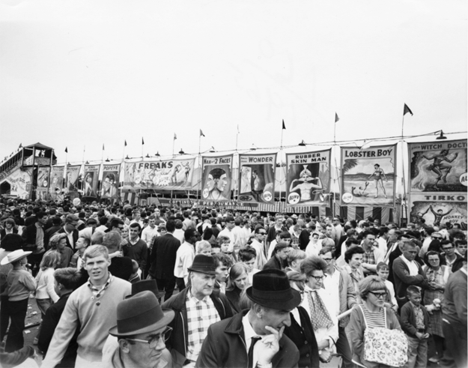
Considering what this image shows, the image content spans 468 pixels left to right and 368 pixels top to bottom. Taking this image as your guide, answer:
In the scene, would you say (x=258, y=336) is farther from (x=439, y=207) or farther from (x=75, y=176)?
(x=75, y=176)

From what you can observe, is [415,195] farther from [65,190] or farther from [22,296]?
[65,190]

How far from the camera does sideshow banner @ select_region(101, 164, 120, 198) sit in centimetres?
2406

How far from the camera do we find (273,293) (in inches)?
85.7

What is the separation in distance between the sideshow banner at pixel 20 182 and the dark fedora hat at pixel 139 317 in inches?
1506

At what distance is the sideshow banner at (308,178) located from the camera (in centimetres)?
1388

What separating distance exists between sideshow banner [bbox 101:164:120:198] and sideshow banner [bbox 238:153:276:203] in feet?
38.5

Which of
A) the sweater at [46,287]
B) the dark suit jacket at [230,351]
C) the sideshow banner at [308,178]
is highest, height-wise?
the sideshow banner at [308,178]

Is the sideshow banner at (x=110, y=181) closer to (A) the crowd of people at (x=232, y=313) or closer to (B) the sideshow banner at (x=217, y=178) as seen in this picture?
(B) the sideshow banner at (x=217, y=178)

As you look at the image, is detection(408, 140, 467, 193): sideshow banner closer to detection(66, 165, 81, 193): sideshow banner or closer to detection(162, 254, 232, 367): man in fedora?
detection(162, 254, 232, 367): man in fedora

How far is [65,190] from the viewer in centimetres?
3056

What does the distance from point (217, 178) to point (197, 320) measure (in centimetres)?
1475

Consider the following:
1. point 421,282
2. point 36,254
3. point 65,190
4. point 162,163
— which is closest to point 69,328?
point 421,282

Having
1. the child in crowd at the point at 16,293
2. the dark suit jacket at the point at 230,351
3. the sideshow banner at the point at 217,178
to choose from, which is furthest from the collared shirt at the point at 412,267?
the sideshow banner at the point at 217,178

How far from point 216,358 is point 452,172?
38.6 ft
